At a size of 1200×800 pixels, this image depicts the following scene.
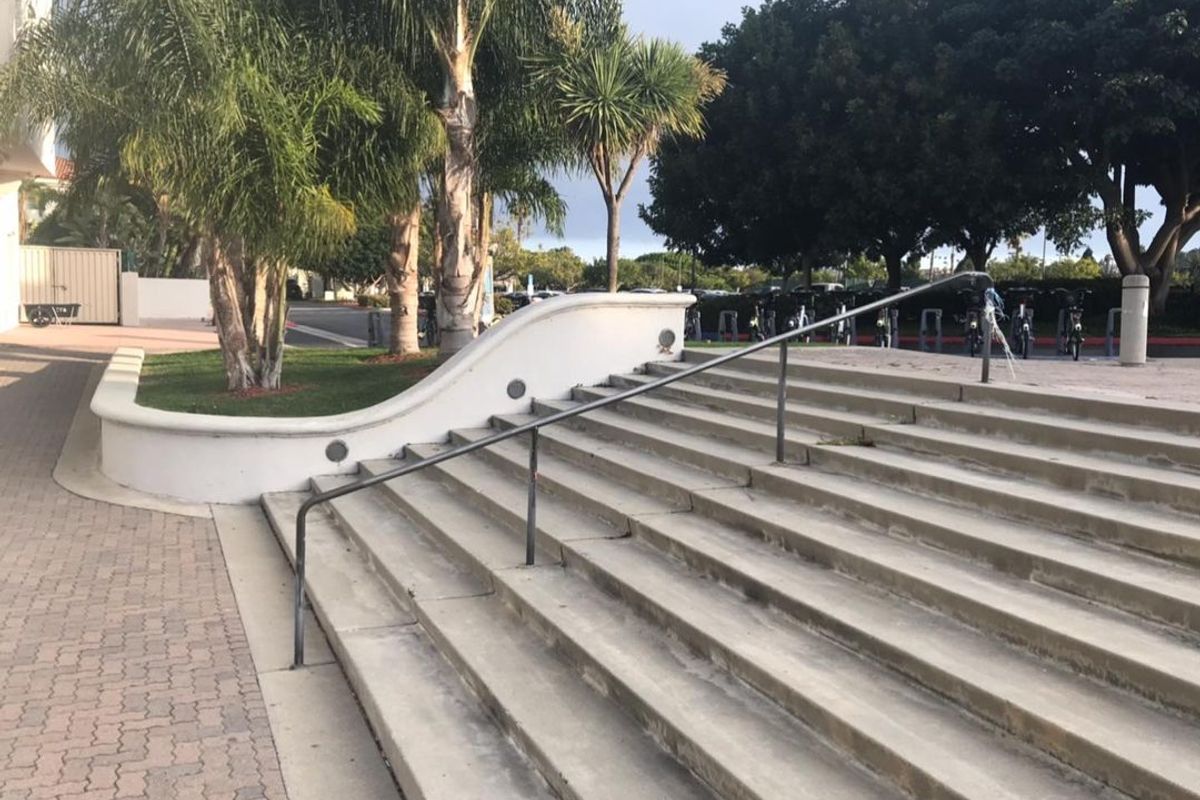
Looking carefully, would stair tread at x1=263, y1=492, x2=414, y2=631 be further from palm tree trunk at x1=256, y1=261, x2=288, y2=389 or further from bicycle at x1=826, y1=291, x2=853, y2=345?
bicycle at x1=826, y1=291, x2=853, y2=345

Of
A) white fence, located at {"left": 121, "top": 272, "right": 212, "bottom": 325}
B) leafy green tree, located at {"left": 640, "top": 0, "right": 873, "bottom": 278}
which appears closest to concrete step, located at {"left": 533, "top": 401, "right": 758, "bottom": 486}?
leafy green tree, located at {"left": 640, "top": 0, "right": 873, "bottom": 278}

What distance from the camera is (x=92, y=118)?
10070 mm

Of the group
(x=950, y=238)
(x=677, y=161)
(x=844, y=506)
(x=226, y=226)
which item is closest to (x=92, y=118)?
(x=226, y=226)

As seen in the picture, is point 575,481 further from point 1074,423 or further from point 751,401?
point 1074,423

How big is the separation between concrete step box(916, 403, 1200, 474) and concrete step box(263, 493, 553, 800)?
3.10 metres

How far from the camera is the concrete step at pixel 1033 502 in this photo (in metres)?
3.80

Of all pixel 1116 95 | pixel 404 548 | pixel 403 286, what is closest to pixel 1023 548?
pixel 404 548

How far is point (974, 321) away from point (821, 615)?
1331 cm

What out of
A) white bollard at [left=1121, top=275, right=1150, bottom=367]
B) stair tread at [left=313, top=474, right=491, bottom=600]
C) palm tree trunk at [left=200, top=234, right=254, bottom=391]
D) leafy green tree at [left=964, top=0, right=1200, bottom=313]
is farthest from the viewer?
leafy green tree at [left=964, top=0, right=1200, bottom=313]

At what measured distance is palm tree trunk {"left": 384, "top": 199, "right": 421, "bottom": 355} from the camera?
1587 centimetres

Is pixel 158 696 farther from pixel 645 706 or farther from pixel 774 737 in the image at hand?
pixel 774 737

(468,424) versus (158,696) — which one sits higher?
(468,424)

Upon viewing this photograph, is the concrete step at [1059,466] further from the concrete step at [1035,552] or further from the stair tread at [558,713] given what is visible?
the stair tread at [558,713]

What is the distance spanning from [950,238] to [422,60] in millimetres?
17745
